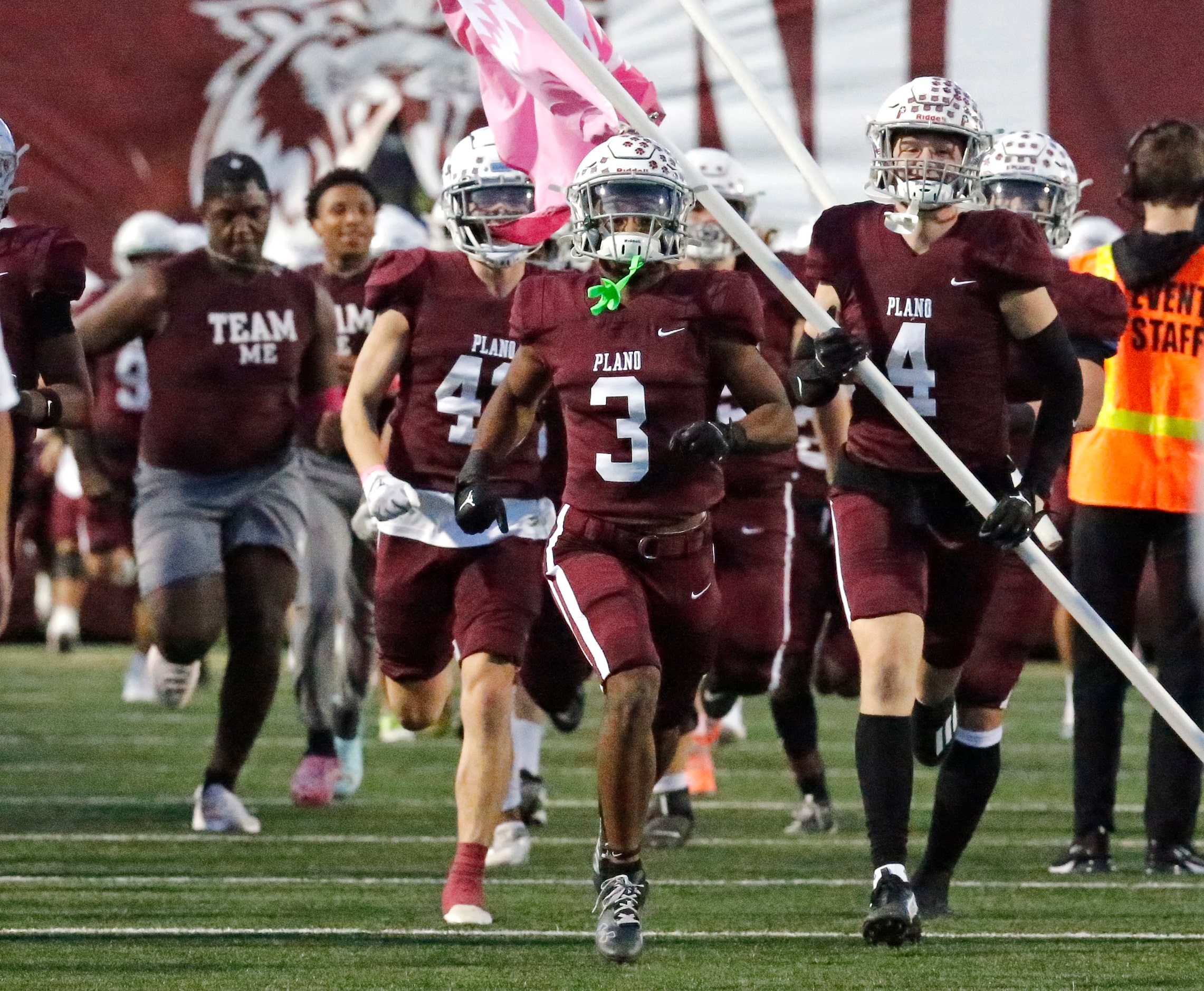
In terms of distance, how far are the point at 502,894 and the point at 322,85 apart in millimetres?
8538

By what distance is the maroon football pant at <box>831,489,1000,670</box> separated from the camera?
209 inches

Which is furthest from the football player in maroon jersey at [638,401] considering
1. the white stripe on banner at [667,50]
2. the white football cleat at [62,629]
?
the white football cleat at [62,629]

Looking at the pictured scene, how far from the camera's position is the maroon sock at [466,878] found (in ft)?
18.3

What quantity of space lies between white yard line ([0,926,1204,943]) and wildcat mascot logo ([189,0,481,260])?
8.75 meters

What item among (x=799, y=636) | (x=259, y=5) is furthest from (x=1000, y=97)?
(x=799, y=636)

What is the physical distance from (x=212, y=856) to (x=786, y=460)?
2.08 meters

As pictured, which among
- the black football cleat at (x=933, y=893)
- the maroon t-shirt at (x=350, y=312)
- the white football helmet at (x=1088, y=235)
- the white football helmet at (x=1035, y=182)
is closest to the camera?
the black football cleat at (x=933, y=893)

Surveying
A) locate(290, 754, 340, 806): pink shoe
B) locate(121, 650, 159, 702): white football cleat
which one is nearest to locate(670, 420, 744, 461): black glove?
locate(290, 754, 340, 806): pink shoe

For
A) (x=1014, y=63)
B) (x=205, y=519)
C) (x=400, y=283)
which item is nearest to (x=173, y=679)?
(x=205, y=519)

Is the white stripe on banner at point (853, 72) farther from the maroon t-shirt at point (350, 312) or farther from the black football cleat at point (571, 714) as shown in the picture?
the black football cleat at point (571, 714)

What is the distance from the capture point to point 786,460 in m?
7.48

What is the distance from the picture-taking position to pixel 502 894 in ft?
19.9

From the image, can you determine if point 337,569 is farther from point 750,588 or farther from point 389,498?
point 389,498

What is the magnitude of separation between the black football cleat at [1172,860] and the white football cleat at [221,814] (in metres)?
2.52
